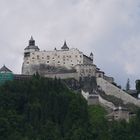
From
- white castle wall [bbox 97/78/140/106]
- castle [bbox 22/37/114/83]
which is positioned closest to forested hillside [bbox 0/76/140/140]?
white castle wall [bbox 97/78/140/106]

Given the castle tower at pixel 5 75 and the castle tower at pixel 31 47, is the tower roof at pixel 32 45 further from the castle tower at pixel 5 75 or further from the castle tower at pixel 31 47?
the castle tower at pixel 5 75

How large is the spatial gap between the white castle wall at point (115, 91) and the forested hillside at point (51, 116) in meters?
7.32

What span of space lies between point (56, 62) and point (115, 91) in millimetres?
12701

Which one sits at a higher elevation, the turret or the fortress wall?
the turret

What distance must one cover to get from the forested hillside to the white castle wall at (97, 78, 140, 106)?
7322 mm

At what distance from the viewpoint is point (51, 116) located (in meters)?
143

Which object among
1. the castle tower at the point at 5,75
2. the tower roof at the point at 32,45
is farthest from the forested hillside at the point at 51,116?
the tower roof at the point at 32,45

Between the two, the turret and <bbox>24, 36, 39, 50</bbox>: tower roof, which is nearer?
the turret

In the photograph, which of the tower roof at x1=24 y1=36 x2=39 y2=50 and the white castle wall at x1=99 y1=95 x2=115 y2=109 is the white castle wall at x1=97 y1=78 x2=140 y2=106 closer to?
the white castle wall at x1=99 y1=95 x2=115 y2=109

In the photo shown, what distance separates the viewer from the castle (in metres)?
167

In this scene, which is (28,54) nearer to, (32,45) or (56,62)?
(32,45)

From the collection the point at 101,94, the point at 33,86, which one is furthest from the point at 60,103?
the point at 101,94

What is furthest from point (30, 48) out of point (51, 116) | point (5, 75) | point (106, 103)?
point (51, 116)

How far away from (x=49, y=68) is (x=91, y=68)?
25.7 feet
